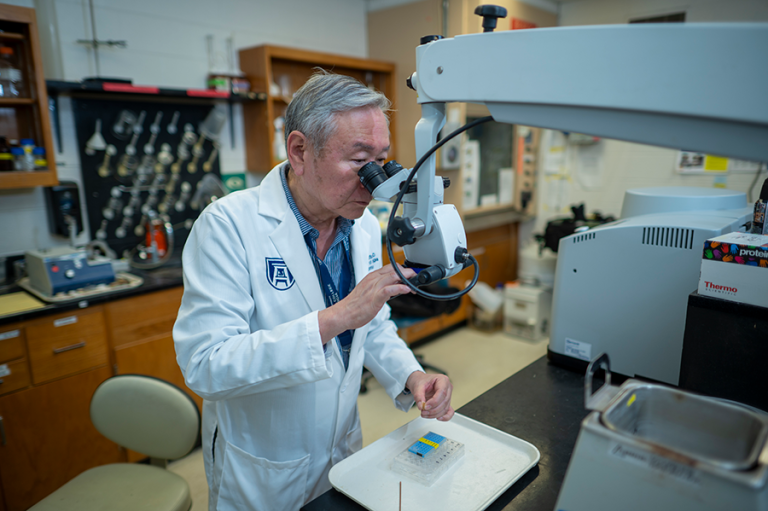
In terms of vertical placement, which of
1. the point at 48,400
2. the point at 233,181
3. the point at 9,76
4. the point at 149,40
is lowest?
the point at 48,400

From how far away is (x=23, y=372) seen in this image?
1.88 metres

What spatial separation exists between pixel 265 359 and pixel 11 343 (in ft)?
5.09

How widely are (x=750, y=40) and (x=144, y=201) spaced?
286 cm

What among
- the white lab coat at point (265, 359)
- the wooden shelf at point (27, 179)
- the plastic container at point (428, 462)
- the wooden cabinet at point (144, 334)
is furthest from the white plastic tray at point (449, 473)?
the wooden shelf at point (27, 179)

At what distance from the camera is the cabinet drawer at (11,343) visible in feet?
5.96

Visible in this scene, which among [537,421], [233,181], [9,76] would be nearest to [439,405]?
[537,421]

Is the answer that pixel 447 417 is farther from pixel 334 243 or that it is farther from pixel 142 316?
pixel 142 316

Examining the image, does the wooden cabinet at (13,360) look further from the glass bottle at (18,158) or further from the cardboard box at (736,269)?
the cardboard box at (736,269)

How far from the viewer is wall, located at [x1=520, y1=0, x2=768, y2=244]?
10.6 feet

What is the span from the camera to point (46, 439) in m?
1.95

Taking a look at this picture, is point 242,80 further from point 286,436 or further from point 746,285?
point 746,285

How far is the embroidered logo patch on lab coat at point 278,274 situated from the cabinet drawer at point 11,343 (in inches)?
56.2


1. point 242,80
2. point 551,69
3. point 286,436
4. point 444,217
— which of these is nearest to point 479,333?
point 242,80

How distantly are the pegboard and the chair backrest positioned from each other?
1.46 metres
